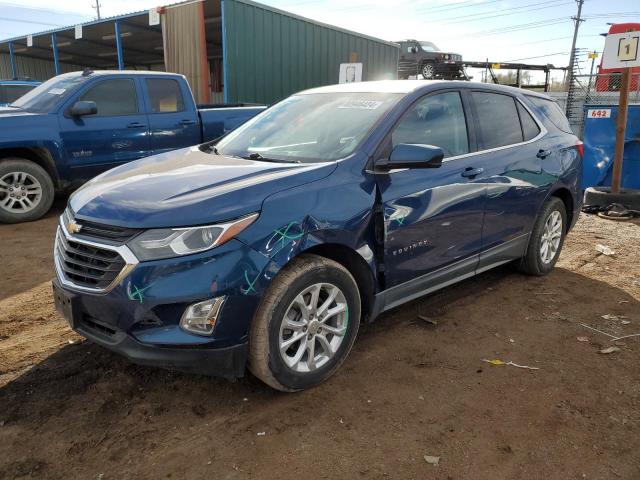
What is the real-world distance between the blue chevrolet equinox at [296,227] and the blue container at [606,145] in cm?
524

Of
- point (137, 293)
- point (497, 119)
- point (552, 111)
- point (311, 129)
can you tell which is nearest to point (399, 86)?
point (311, 129)

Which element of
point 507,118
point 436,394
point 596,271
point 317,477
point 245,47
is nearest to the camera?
point 317,477

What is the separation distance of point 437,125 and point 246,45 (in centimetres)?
965

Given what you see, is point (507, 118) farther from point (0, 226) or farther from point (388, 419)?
point (0, 226)

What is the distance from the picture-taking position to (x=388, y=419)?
8.80 ft

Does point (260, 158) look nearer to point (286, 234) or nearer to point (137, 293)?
point (286, 234)

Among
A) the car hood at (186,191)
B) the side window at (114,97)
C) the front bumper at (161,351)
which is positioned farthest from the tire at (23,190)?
the front bumper at (161,351)

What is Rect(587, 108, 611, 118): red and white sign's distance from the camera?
8.52m

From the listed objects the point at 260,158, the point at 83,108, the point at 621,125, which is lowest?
the point at 260,158

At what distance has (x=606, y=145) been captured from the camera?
866 cm

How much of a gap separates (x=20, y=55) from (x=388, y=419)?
27.3 meters

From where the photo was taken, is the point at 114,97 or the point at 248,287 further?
the point at 114,97

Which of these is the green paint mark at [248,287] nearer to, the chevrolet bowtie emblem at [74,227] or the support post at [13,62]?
the chevrolet bowtie emblem at [74,227]

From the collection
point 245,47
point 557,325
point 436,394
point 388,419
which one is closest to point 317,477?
point 388,419
